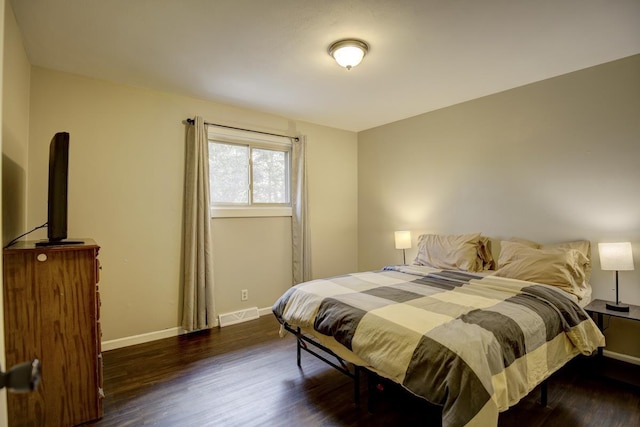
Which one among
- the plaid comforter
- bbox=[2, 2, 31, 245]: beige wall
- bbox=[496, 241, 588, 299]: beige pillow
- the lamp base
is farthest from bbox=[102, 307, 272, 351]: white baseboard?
the lamp base

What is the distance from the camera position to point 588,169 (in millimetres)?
2674

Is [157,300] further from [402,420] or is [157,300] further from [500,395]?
[500,395]

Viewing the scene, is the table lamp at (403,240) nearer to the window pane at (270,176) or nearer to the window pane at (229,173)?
the window pane at (270,176)

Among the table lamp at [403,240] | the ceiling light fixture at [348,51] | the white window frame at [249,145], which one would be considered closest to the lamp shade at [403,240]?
the table lamp at [403,240]

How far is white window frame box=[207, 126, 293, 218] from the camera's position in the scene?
136 inches

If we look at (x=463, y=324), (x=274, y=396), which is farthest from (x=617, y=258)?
(x=274, y=396)

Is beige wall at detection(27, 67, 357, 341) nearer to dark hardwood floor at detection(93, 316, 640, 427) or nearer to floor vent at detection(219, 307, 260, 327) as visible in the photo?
floor vent at detection(219, 307, 260, 327)

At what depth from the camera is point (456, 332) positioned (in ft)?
5.00


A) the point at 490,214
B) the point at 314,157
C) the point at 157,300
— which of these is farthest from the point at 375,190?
the point at 157,300

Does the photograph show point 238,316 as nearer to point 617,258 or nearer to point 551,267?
point 551,267

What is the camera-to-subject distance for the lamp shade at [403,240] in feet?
12.4

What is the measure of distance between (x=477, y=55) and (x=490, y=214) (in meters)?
1.62

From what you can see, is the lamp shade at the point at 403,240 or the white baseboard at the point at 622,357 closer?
the white baseboard at the point at 622,357

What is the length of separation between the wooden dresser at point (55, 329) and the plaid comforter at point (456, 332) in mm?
1234
